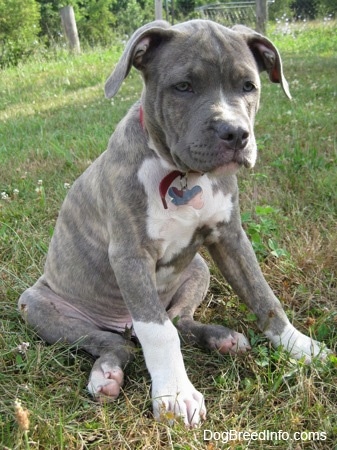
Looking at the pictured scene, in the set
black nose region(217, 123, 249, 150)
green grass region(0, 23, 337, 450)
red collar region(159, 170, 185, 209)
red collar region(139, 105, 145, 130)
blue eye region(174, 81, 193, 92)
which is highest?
blue eye region(174, 81, 193, 92)

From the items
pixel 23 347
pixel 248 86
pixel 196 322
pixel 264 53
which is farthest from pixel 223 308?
pixel 264 53

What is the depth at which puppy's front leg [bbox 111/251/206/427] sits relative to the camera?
221 cm

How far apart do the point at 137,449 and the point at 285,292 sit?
1.31 m

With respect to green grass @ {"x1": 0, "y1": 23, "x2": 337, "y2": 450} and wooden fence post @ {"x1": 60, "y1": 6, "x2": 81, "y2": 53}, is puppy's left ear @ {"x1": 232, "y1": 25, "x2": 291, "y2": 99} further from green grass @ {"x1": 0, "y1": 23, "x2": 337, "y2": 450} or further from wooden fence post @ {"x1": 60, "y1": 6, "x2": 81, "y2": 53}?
wooden fence post @ {"x1": 60, "y1": 6, "x2": 81, "y2": 53}

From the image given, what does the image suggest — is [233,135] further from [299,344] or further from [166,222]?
[299,344]

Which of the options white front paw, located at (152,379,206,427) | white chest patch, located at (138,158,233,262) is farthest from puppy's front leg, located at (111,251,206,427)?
white chest patch, located at (138,158,233,262)

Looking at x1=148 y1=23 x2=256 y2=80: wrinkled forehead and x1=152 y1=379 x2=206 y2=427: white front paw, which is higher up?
x1=148 y1=23 x2=256 y2=80: wrinkled forehead

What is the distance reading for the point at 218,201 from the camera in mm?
2639

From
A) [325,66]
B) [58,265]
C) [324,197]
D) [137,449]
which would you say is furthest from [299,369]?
[325,66]

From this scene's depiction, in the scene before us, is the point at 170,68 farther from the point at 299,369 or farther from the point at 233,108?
the point at 299,369

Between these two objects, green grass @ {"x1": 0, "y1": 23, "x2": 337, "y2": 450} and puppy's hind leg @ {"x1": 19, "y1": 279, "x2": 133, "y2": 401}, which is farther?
puppy's hind leg @ {"x1": 19, "y1": 279, "x2": 133, "y2": 401}

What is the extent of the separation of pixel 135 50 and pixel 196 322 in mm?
1333

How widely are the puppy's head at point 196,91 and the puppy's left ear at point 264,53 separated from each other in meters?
0.08

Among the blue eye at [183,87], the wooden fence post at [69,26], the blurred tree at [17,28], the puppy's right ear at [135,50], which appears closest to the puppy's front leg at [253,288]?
the blue eye at [183,87]
